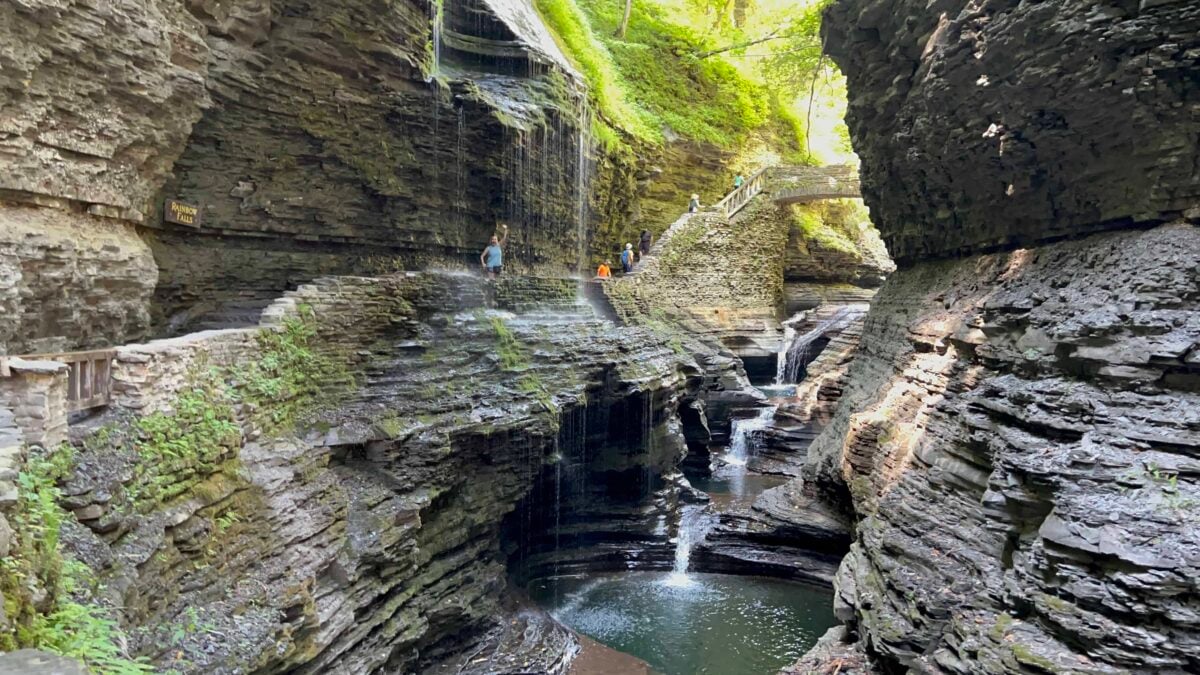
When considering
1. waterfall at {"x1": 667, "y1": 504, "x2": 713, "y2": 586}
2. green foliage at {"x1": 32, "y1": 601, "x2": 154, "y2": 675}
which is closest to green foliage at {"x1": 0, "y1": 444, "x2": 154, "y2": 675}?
green foliage at {"x1": 32, "y1": 601, "x2": 154, "y2": 675}

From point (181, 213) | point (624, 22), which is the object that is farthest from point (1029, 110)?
point (624, 22)

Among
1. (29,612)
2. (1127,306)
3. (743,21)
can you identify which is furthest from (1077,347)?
(743,21)

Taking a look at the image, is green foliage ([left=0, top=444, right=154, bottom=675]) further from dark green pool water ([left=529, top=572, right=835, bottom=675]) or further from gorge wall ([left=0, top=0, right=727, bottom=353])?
dark green pool water ([left=529, top=572, right=835, bottom=675])

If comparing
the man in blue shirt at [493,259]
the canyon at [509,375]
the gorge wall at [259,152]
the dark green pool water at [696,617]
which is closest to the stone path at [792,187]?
the gorge wall at [259,152]

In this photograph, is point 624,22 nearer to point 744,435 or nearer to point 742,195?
point 742,195

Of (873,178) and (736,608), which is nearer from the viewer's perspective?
(736,608)

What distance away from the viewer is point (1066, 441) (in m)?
6.29

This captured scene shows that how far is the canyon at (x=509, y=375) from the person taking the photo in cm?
575

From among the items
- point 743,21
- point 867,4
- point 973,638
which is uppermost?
point 743,21

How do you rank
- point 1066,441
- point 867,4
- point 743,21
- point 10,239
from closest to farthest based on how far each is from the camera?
point 1066,441 → point 10,239 → point 867,4 → point 743,21

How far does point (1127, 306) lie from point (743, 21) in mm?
35161

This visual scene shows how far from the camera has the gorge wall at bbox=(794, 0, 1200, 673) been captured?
5.17 meters

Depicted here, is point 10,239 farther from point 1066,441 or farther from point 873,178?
point 873,178

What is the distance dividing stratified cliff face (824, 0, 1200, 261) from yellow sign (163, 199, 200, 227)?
1233cm
